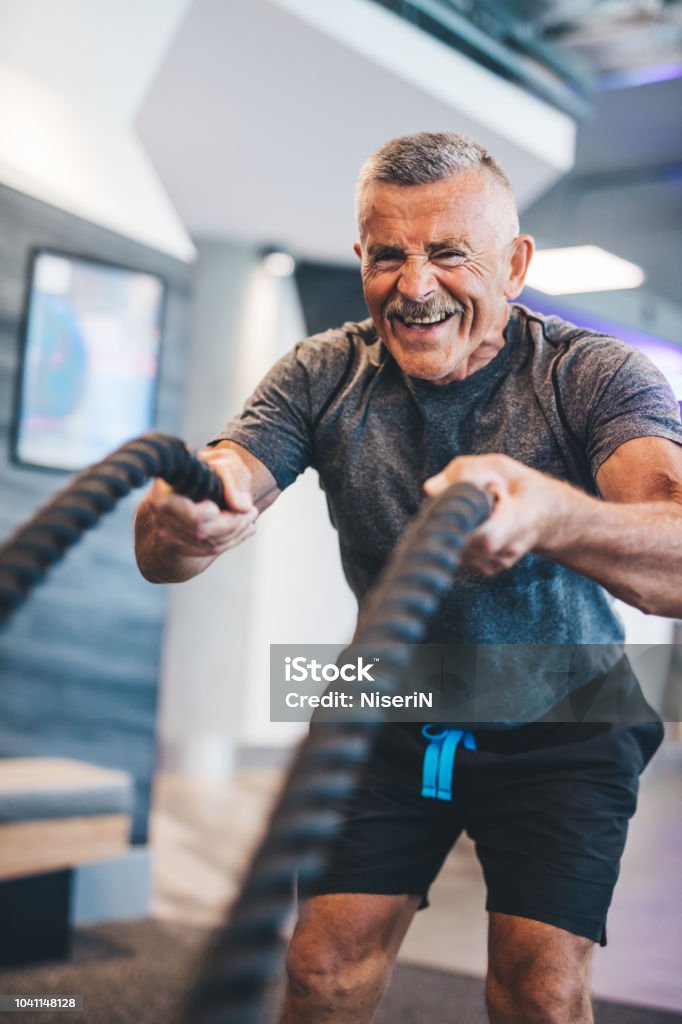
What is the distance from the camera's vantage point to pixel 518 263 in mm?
1601

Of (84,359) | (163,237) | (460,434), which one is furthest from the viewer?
(163,237)

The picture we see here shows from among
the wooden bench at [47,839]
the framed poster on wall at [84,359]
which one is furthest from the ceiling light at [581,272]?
the wooden bench at [47,839]

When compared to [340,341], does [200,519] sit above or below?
below

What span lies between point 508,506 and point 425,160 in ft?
2.07

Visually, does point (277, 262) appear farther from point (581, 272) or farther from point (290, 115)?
point (290, 115)

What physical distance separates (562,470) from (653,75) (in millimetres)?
3116

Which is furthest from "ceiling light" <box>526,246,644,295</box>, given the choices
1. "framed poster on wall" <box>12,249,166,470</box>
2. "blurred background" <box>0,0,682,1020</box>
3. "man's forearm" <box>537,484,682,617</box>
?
"man's forearm" <box>537,484,682,617</box>

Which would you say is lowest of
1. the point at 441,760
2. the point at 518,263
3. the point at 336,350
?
the point at 441,760

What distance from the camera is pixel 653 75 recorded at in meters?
4.07

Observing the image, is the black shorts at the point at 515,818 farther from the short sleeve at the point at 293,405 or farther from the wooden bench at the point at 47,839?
the wooden bench at the point at 47,839

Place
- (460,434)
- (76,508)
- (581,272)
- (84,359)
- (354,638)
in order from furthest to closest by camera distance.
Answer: (581,272) → (84,359) → (460,434) → (76,508) → (354,638)

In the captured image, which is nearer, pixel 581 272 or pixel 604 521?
pixel 604 521

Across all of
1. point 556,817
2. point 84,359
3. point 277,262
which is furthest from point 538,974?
point 277,262

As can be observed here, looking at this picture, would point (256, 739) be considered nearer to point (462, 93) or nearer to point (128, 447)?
point (462, 93)
